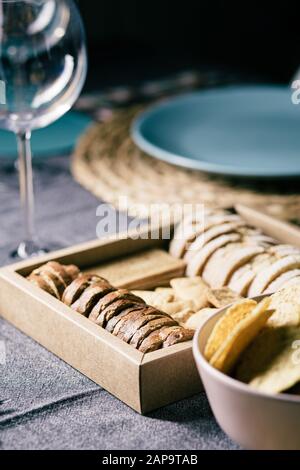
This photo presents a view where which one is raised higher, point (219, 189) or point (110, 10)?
point (219, 189)

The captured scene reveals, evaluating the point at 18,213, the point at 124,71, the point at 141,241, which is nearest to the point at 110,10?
the point at 124,71

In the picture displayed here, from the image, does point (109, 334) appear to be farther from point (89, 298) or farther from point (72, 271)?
point (72, 271)

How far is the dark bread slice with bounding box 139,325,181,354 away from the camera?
2.56 ft

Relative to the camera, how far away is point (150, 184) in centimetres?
133

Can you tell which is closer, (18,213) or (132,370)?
(132,370)

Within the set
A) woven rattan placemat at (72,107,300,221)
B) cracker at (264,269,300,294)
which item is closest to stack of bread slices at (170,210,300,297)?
cracker at (264,269,300,294)

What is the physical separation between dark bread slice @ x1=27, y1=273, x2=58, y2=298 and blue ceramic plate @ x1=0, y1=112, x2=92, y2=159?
0.64m

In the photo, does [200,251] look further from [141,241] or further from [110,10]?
[110,10]

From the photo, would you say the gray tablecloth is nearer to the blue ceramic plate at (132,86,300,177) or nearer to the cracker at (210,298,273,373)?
the cracker at (210,298,273,373)

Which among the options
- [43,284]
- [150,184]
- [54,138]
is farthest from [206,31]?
[43,284]

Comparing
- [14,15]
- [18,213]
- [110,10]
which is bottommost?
[110,10]

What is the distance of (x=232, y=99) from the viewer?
5.50 ft

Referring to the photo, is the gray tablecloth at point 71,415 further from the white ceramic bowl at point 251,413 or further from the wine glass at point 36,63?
the wine glass at point 36,63

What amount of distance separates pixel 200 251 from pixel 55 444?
0.39 meters
